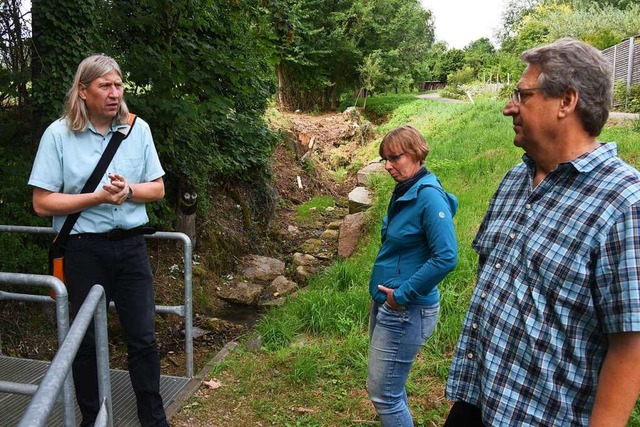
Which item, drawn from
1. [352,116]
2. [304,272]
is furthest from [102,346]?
[352,116]

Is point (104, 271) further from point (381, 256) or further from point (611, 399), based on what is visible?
point (611, 399)

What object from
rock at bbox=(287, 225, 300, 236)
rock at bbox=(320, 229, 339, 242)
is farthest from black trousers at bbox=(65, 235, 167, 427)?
rock at bbox=(287, 225, 300, 236)

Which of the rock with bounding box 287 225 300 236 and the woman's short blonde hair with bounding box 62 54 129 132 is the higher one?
the woman's short blonde hair with bounding box 62 54 129 132

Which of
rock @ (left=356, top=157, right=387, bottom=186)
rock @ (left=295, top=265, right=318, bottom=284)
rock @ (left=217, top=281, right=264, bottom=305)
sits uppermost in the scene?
rock @ (left=356, top=157, right=387, bottom=186)

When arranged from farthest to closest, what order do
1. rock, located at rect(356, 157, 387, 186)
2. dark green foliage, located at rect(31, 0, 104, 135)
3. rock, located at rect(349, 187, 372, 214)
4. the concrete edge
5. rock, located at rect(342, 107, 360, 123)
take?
rock, located at rect(342, 107, 360, 123) → rock, located at rect(356, 157, 387, 186) → rock, located at rect(349, 187, 372, 214) → dark green foliage, located at rect(31, 0, 104, 135) → the concrete edge

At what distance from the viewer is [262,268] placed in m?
8.09

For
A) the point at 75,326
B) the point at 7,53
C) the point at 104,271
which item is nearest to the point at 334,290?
the point at 104,271

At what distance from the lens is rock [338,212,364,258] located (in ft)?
26.4

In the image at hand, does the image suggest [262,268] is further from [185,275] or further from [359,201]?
[185,275]

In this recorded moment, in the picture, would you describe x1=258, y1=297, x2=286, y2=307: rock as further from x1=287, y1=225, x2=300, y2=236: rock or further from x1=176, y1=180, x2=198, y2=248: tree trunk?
x1=287, y1=225, x2=300, y2=236: rock

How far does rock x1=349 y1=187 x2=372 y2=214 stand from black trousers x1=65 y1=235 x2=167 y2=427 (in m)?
6.95

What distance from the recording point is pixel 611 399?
1.28 metres

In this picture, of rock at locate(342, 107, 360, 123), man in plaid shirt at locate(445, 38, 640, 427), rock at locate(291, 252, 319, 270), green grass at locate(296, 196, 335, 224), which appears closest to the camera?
man in plaid shirt at locate(445, 38, 640, 427)

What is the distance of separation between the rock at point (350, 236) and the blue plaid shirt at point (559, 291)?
631 centimetres
